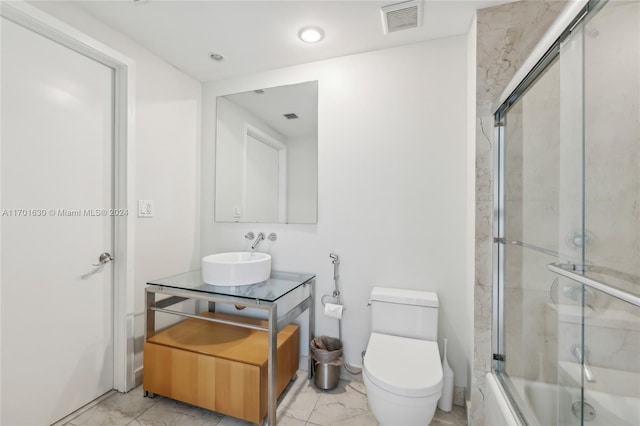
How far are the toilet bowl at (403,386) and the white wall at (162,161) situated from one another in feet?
5.17

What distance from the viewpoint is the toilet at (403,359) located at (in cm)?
120

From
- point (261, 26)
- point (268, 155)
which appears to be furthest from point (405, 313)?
point (261, 26)

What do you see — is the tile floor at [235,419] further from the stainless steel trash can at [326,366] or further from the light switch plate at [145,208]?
the light switch plate at [145,208]

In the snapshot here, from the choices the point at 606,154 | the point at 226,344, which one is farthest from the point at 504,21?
the point at 226,344

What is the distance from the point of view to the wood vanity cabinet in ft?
4.80

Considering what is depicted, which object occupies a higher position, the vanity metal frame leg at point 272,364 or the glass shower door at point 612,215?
the glass shower door at point 612,215

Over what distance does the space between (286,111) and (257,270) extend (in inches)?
47.6

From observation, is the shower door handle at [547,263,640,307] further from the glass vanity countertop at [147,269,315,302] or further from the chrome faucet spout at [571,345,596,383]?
the glass vanity countertop at [147,269,315,302]

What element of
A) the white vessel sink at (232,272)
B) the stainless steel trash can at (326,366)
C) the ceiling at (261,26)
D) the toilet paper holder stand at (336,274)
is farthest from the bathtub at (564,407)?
the ceiling at (261,26)

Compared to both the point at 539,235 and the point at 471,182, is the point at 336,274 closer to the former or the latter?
the point at 471,182

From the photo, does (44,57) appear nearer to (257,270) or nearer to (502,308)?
(257,270)

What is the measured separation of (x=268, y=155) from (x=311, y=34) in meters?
0.86

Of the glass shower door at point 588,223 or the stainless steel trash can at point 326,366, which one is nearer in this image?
the glass shower door at point 588,223

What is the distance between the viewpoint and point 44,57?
4.70ft
